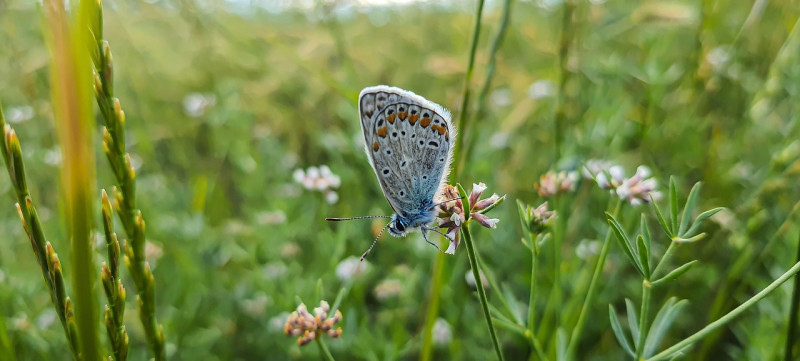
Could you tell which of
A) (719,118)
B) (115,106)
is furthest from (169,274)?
(719,118)

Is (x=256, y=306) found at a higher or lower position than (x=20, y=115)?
lower

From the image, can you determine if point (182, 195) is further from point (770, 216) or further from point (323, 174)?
point (770, 216)

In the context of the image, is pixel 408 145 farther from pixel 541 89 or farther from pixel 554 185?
pixel 541 89

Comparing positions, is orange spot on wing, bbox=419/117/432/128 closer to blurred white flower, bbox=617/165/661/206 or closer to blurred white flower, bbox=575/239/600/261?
blurred white flower, bbox=617/165/661/206

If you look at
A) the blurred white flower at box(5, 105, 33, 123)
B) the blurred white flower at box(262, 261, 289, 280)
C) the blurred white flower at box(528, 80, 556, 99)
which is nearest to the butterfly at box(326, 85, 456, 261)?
the blurred white flower at box(262, 261, 289, 280)

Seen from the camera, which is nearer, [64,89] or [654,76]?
[64,89]

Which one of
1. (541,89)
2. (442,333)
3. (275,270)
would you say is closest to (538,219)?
(442,333)
